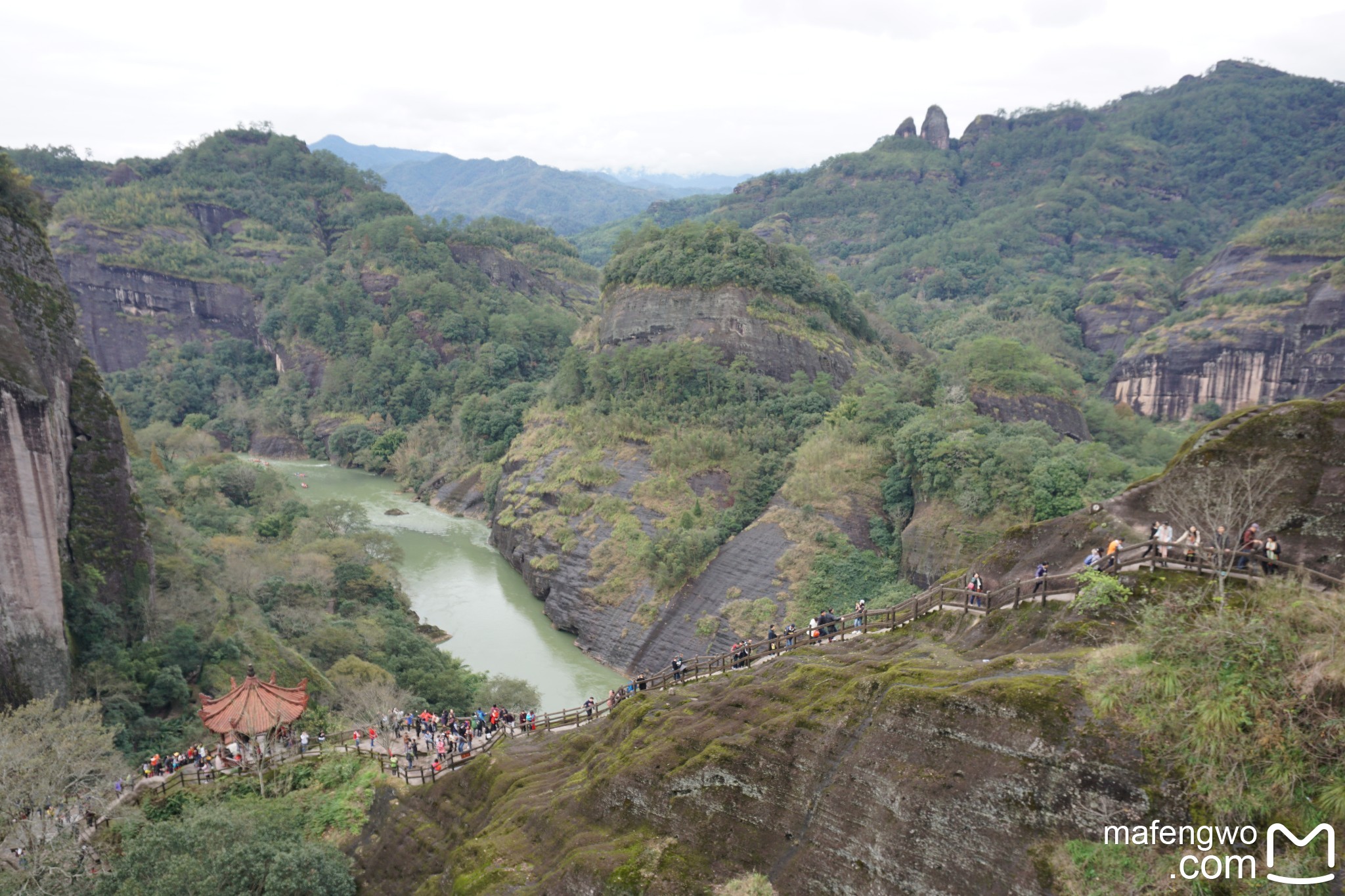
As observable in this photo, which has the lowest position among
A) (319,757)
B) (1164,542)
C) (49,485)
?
(319,757)

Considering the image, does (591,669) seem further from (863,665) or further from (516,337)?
(516,337)

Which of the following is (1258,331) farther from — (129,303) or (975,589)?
(129,303)

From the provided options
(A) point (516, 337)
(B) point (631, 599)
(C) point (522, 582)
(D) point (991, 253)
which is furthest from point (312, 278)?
(D) point (991, 253)

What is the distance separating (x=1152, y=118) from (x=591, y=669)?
15490cm

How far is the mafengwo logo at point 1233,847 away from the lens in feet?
25.3

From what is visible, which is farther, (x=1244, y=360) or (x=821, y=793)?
(x=1244, y=360)

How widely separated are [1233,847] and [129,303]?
354ft

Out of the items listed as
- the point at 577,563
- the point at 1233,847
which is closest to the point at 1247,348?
the point at 577,563

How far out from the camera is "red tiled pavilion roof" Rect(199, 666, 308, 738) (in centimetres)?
1859

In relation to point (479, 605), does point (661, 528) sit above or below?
above

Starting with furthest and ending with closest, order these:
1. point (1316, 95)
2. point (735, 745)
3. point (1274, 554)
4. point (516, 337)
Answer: point (1316, 95)
point (516, 337)
point (735, 745)
point (1274, 554)

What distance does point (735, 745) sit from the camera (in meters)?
12.5

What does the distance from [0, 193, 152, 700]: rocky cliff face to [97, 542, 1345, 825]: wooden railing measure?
6.54 m

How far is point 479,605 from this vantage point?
44.5m
